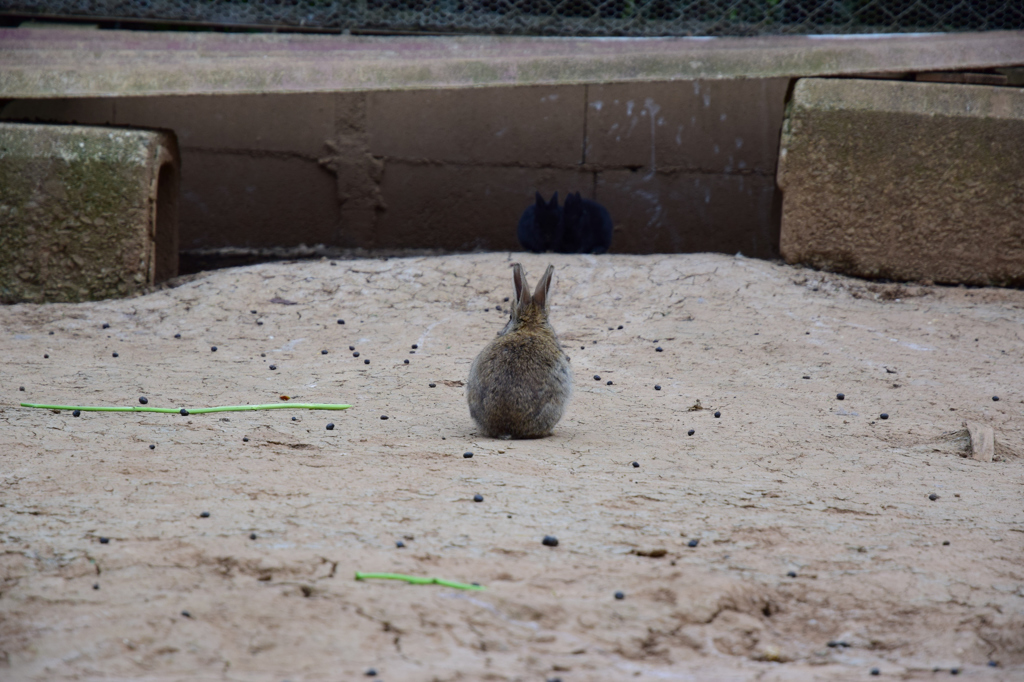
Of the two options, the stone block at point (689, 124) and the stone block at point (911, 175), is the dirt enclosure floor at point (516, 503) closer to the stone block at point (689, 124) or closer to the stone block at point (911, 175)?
the stone block at point (911, 175)

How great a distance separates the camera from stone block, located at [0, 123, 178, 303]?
6.16m

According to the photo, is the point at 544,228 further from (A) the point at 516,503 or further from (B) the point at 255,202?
(A) the point at 516,503

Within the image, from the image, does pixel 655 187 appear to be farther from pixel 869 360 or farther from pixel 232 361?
pixel 232 361

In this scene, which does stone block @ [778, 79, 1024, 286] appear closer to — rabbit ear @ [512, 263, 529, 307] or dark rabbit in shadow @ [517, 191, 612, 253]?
dark rabbit in shadow @ [517, 191, 612, 253]

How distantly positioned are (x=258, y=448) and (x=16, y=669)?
1594 millimetres

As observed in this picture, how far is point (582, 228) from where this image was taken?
7.87m

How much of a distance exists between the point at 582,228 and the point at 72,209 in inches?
161

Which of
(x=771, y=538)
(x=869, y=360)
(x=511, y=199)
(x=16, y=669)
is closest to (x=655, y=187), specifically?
(x=511, y=199)

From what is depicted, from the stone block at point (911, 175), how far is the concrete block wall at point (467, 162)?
200 cm

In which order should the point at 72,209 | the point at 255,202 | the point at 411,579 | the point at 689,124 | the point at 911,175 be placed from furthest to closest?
the point at 255,202 → the point at 689,124 → the point at 911,175 → the point at 72,209 → the point at 411,579

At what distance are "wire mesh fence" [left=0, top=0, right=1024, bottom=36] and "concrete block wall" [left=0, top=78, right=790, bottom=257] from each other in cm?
179

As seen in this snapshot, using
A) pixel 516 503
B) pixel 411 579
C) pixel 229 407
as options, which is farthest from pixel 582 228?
pixel 411 579

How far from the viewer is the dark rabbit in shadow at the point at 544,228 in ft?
25.6

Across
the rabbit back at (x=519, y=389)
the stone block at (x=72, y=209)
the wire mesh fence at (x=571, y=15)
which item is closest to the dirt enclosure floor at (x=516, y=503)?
the rabbit back at (x=519, y=389)
